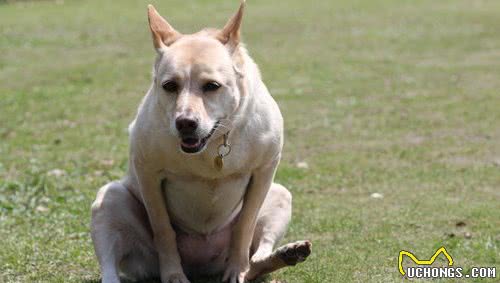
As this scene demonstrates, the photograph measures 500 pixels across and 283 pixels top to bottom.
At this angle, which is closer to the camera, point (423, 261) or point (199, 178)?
point (199, 178)

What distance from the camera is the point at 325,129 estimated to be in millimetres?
12898

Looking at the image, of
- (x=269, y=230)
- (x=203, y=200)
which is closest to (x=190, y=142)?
(x=203, y=200)

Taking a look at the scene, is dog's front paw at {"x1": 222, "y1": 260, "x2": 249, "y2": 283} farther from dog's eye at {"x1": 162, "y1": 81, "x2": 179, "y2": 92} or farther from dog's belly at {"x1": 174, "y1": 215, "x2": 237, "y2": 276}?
dog's eye at {"x1": 162, "y1": 81, "x2": 179, "y2": 92}

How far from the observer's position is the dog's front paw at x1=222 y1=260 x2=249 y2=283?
6.64m

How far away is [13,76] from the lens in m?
17.7

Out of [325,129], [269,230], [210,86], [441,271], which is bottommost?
[325,129]

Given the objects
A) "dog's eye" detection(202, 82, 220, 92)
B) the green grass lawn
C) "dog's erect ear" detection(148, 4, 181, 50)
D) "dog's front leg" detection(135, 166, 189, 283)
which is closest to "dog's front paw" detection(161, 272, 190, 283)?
"dog's front leg" detection(135, 166, 189, 283)

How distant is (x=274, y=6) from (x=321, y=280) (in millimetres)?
22577

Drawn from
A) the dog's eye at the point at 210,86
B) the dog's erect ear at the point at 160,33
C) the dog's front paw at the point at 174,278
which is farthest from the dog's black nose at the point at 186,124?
the dog's front paw at the point at 174,278

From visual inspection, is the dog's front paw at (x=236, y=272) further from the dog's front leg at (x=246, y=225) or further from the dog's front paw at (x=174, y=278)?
the dog's front paw at (x=174, y=278)

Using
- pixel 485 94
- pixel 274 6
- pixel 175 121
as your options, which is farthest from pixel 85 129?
pixel 274 6

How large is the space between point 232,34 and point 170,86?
0.66m

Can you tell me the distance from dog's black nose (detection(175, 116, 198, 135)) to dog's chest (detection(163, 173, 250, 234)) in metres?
0.77

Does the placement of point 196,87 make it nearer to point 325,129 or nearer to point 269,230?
point 269,230
